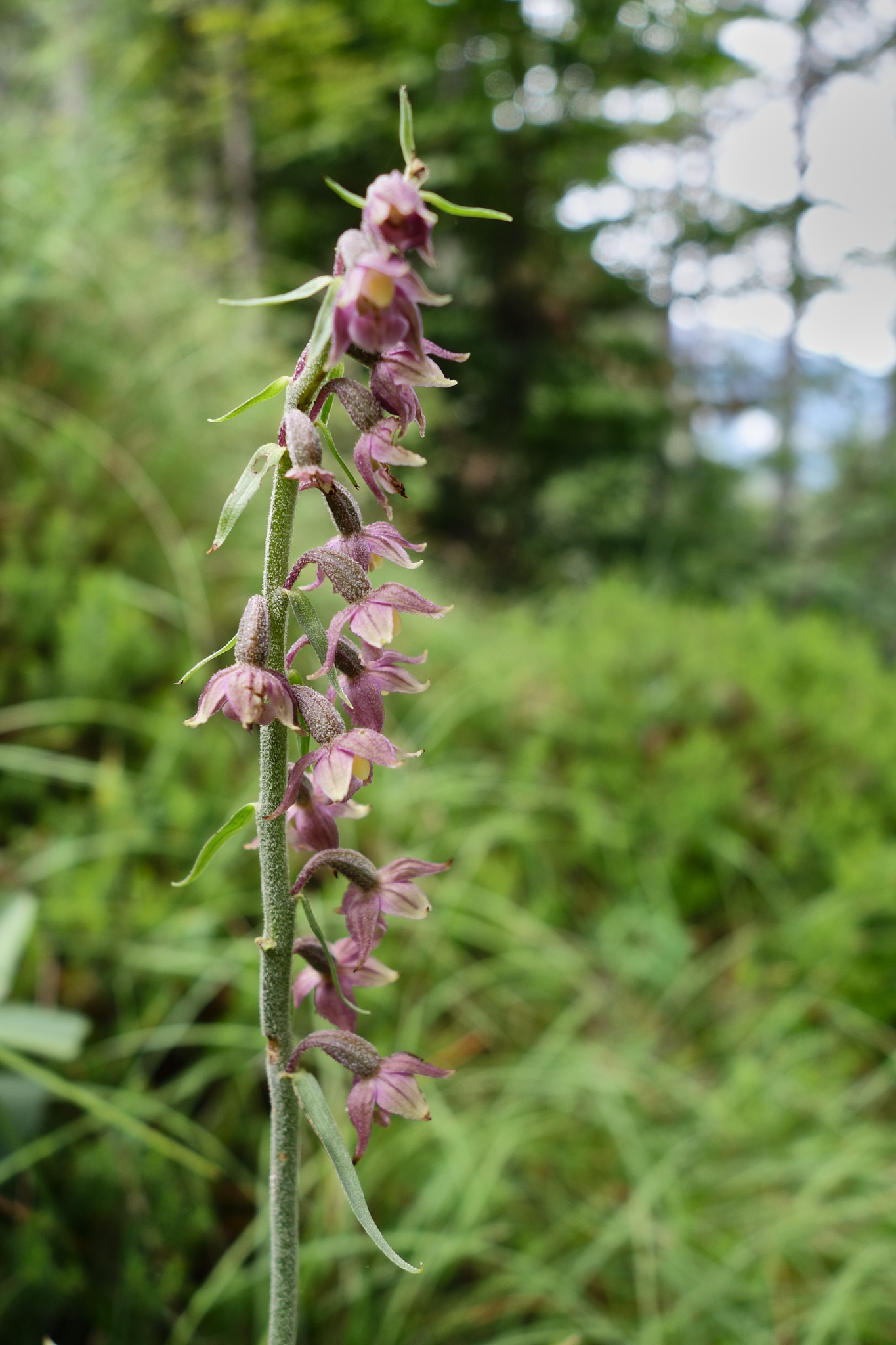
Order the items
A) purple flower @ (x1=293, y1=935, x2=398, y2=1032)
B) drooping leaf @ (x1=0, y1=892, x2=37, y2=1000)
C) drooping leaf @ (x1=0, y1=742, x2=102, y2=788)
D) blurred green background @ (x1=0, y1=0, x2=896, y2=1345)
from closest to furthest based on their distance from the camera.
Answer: purple flower @ (x1=293, y1=935, x2=398, y2=1032) < drooping leaf @ (x1=0, y1=892, x2=37, y2=1000) < blurred green background @ (x1=0, y1=0, x2=896, y2=1345) < drooping leaf @ (x1=0, y1=742, x2=102, y2=788)

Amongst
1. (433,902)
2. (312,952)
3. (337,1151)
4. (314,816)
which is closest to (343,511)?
(314,816)

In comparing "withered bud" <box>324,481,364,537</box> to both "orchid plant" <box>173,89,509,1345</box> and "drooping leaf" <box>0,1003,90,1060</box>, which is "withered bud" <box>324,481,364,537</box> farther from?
"drooping leaf" <box>0,1003,90,1060</box>

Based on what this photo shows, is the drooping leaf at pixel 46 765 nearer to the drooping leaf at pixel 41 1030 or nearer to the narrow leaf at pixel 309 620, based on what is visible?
the drooping leaf at pixel 41 1030

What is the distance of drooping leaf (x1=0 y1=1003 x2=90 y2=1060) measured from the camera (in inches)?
52.9

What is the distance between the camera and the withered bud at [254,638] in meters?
0.66

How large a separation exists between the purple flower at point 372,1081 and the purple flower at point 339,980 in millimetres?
25

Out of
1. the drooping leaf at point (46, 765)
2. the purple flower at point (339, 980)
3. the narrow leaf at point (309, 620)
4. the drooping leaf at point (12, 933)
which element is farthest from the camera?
the drooping leaf at point (46, 765)

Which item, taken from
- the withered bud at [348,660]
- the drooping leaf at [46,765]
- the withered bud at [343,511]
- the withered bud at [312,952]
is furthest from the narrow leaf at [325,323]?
the drooping leaf at [46,765]

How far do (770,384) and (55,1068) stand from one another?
11.7 m

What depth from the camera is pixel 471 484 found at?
7.82 m

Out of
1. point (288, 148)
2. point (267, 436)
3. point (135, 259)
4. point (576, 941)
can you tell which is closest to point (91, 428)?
point (267, 436)

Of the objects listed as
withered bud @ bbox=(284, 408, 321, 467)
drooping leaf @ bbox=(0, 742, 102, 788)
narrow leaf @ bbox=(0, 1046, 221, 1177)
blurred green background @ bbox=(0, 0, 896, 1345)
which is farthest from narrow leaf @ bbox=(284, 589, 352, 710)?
drooping leaf @ bbox=(0, 742, 102, 788)

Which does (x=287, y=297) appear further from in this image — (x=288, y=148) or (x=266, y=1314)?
(x=288, y=148)

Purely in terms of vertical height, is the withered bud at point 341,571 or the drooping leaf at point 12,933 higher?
the withered bud at point 341,571
